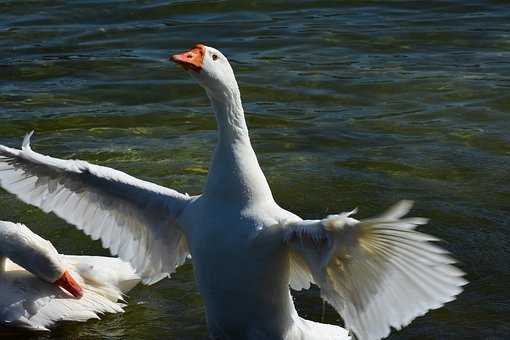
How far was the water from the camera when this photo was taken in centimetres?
760

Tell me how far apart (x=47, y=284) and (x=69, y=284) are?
237 mm

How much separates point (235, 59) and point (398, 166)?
5219 millimetres

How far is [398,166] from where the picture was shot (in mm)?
9727

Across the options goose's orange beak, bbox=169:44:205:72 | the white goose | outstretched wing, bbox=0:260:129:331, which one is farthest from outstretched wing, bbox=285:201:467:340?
outstretched wing, bbox=0:260:129:331

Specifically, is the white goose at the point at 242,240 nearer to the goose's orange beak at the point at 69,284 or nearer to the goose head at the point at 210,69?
the goose head at the point at 210,69

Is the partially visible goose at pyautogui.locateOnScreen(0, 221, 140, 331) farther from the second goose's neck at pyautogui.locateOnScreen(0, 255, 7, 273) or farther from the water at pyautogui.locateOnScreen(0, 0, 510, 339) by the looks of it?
the water at pyautogui.locateOnScreen(0, 0, 510, 339)

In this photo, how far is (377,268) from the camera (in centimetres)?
517

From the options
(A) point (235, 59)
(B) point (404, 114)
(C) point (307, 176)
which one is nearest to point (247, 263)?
(C) point (307, 176)

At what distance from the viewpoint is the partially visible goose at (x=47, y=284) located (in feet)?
23.5

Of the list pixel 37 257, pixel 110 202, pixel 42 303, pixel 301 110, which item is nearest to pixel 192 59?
pixel 110 202

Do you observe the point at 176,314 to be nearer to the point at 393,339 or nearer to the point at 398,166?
the point at 393,339

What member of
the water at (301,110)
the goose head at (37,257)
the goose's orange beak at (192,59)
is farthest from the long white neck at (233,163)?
the goose head at (37,257)

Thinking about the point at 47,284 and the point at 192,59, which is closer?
the point at 192,59

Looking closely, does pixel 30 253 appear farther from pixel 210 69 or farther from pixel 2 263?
pixel 210 69
